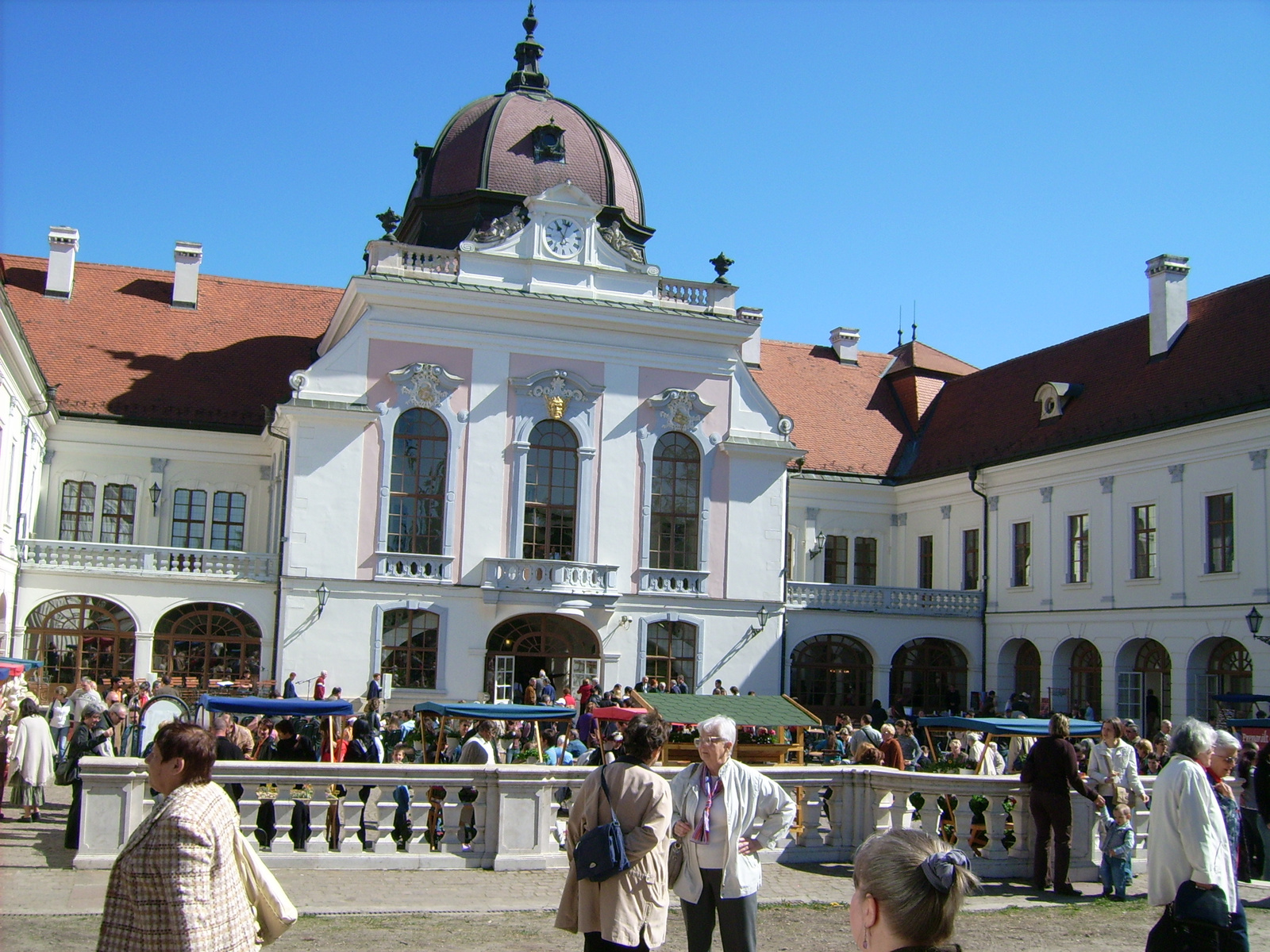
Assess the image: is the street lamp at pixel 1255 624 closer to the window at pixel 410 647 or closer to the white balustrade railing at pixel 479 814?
the white balustrade railing at pixel 479 814

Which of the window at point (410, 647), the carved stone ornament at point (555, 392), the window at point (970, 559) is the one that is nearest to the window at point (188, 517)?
the window at point (410, 647)

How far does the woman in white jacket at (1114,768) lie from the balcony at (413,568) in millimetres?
17978

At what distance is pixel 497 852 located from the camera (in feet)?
39.8

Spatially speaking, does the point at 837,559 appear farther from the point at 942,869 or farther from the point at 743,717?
the point at 942,869

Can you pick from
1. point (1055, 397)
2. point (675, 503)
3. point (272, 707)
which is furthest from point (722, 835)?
point (1055, 397)

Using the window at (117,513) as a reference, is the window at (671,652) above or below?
below

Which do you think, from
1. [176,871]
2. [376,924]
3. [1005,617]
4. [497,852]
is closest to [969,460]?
[1005,617]

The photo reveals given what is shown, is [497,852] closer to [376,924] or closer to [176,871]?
[376,924]

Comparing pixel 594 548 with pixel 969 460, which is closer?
pixel 594 548

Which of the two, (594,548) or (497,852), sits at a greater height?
(594,548)

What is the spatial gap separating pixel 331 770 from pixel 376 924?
2450 mm

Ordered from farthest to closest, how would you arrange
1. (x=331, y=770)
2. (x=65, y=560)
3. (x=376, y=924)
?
(x=65, y=560) < (x=331, y=770) < (x=376, y=924)

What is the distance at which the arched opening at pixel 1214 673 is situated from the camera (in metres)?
27.1

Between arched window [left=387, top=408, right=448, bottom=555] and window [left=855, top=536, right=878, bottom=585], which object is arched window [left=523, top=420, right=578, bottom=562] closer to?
arched window [left=387, top=408, right=448, bottom=555]
